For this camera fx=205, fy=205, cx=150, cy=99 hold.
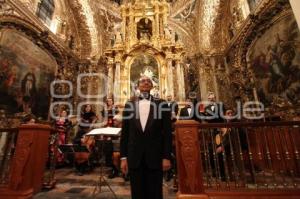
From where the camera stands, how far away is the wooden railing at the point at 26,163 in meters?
2.96

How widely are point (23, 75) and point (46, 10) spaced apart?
357 centimetres

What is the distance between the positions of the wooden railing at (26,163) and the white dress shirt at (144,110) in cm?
210

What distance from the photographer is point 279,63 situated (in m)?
6.39

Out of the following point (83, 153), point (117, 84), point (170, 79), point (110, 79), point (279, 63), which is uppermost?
point (110, 79)

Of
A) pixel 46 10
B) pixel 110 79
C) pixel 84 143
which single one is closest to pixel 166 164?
pixel 84 143

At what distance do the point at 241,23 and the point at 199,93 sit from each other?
387 cm

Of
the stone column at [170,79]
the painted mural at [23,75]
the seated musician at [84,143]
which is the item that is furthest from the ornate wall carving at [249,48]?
the painted mural at [23,75]

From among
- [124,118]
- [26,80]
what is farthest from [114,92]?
[124,118]

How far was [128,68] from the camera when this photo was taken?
393 inches

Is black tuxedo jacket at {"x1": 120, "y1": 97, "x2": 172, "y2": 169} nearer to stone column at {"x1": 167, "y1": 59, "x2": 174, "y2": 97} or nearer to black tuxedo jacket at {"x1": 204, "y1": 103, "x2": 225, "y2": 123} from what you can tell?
black tuxedo jacket at {"x1": 204, "y1": 103, "x2": 225, "y2": 123}

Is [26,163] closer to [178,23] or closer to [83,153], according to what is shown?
[83,153]

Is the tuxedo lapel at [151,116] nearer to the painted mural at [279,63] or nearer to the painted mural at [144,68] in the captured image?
the painted mural at [279,63]

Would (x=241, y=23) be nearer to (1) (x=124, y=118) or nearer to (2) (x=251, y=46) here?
(2) (x=251, y=46)

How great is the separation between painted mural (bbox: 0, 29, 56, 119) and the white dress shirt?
19.6ft
